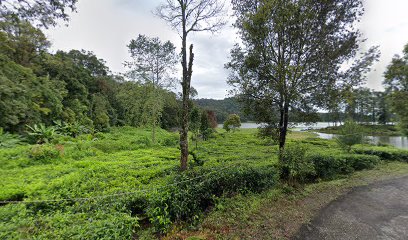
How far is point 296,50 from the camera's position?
6801 millimetres

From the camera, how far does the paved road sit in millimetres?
3965

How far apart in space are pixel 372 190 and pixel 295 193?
3.35 m

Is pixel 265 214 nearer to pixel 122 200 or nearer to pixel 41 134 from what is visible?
pixel 122 200

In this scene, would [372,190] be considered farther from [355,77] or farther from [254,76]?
[254,76]

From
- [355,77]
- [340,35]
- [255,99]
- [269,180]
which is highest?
[340,35]

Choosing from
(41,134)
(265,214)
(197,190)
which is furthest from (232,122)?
(197,190)

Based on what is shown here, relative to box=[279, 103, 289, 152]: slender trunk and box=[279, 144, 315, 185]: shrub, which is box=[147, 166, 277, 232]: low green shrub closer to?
box=[279, 144, 315, 185]: shrub

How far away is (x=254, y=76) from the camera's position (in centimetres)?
740

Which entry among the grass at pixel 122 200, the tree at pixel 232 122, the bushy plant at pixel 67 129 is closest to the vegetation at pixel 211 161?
the grass at pixel 122 200

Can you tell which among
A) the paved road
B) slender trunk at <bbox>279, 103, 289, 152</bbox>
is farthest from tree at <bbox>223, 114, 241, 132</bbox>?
the paved road

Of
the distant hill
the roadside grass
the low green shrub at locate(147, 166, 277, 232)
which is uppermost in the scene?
the distant hill

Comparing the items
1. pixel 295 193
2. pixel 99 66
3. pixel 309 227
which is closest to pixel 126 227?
pixel 309 227

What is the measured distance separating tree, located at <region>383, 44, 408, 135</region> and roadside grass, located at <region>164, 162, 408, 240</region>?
6955mm

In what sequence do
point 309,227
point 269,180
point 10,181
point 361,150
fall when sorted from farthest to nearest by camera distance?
point 361,150
point 269,180
point 10,181
point 309,227
